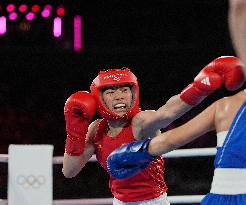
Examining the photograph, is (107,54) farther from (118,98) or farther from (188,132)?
(188,132)

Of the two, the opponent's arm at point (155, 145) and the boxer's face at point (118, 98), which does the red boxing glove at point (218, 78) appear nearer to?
the opponent's arm at point (155, 145)

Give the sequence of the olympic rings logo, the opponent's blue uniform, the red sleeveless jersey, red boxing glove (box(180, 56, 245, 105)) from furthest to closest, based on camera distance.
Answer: the olympic rings logo → the red sleeveless jersey → red boxing glove (box(180, 56, 245, 105)) → the opponent's blue uniform

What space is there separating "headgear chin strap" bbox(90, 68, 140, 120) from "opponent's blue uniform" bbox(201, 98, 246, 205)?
802 millimetres

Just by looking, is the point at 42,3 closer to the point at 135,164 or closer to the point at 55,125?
the point at 55,125

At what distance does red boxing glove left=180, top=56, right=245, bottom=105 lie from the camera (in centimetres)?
165

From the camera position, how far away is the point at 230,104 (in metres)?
1.50

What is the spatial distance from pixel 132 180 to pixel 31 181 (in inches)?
25.2

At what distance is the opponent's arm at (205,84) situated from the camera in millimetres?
1655

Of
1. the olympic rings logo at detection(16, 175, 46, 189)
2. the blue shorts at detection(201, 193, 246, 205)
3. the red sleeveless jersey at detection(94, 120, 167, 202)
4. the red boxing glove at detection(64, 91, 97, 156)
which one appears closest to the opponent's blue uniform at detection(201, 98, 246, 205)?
the blue shorts at detection(201, 193, 246, 205)

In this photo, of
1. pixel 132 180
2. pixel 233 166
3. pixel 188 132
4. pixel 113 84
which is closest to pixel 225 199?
pixel 233 166

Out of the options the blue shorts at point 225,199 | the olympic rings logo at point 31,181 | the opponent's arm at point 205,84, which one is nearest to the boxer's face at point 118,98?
the opponent's arm at point 205,84

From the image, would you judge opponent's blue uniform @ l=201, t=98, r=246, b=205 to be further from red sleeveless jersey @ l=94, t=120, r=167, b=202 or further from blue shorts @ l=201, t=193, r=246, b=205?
red sleeveless jersey @ l=94, t=120, r=167, b=202

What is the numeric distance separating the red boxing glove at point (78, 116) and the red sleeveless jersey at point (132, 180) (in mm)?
103

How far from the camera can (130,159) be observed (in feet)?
5.52
